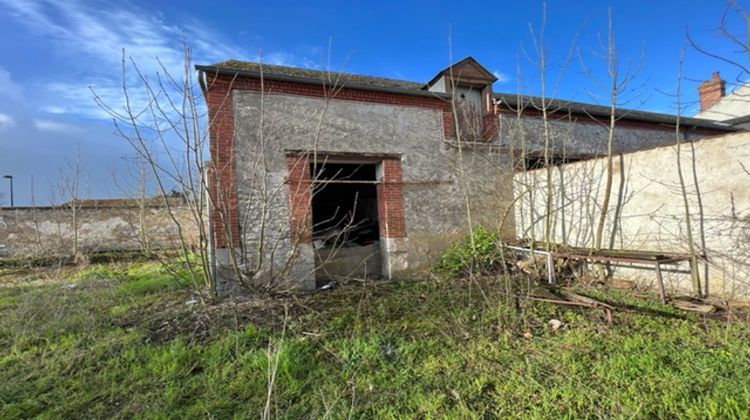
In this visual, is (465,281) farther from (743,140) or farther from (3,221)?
(3,221)

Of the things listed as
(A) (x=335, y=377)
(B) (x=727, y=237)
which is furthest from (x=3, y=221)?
(B) (x=727, y=237)

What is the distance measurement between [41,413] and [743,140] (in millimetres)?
8950

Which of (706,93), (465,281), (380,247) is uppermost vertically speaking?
(706,93)

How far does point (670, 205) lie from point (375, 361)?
579cm

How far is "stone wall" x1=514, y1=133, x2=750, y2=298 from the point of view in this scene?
4875 millimetres

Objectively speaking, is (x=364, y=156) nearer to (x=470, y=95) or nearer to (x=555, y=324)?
(x=470, y=95)

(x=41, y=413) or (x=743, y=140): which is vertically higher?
(x=743, y=140)

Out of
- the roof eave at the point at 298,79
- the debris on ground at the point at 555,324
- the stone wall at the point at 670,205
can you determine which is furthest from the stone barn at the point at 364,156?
the debris on ground at the point at 555,324

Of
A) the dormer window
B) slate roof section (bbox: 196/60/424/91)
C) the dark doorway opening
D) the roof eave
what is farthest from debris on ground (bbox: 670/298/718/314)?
slate roof section (bbox: 196/60/424/91)

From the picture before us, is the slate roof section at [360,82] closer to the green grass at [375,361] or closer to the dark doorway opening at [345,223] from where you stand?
the dark doorway opening at [345,223]

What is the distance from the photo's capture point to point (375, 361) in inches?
139

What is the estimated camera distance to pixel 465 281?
6852 millimetres

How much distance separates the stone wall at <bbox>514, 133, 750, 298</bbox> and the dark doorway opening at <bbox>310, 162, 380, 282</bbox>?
413cm

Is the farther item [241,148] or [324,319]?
[241,148]
